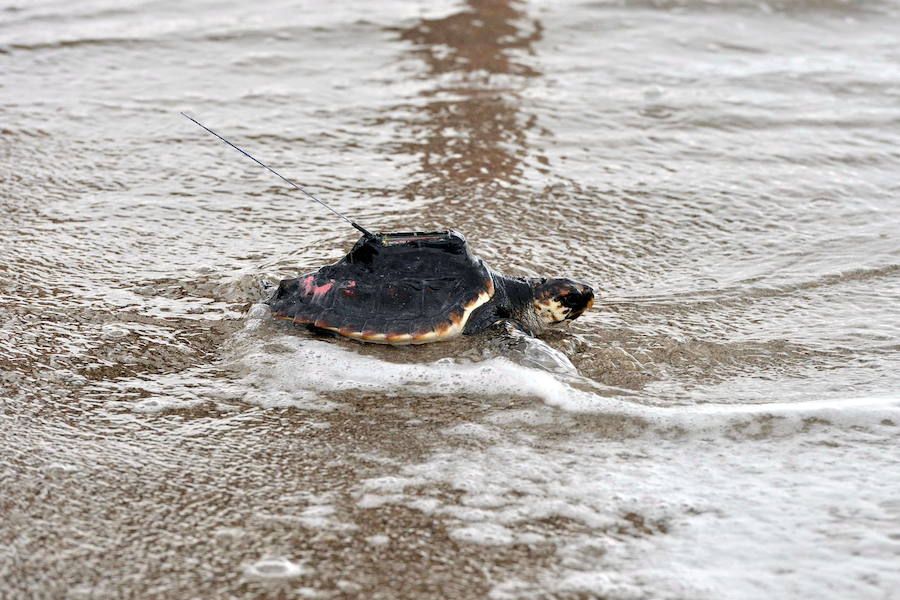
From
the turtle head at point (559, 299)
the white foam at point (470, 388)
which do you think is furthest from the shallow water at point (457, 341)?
the turtle head at point (559, 299)

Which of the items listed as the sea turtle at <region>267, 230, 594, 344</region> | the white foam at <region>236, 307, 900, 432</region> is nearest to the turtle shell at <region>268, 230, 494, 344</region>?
the sea turtle at <region>267, 230, 594, 344</region>

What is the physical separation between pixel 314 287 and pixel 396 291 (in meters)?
0.30

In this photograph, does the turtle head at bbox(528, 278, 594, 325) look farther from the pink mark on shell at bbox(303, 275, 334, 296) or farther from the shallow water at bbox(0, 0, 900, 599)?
the pink mark on shell at bbox(303, 275, 334, 296)

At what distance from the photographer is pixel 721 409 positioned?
322cm

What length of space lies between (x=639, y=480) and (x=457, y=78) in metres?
4.15

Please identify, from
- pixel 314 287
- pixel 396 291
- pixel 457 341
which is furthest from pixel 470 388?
pixel 314 287

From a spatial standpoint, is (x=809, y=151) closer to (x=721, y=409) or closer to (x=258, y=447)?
(x=721, y=409)

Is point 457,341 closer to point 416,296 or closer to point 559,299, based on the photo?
point 416,296

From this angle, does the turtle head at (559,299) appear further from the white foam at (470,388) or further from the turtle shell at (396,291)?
the white foam at (470,388)

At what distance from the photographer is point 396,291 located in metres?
3.53

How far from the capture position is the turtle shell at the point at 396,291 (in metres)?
3.49

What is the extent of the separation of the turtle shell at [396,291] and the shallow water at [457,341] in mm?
102

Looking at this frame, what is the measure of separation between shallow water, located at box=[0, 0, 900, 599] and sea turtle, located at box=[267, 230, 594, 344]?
105mm

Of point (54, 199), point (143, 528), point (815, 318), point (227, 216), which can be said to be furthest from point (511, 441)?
point (54, 199)
